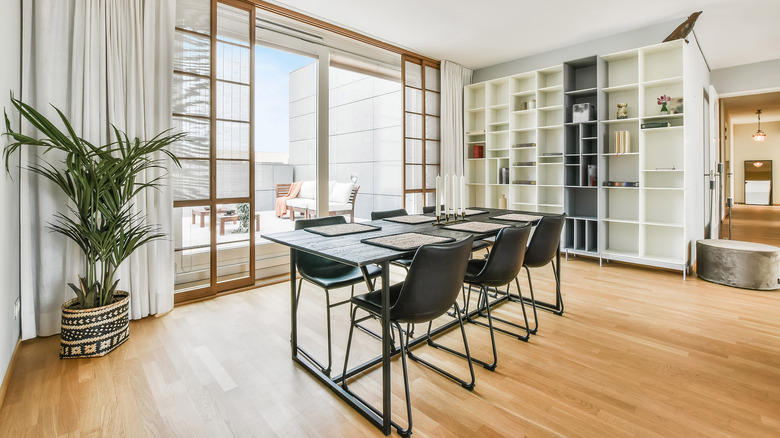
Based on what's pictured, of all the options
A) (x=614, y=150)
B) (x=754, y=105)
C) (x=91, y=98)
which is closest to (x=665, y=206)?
(x=614, y=150)

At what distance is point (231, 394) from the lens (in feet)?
6.23

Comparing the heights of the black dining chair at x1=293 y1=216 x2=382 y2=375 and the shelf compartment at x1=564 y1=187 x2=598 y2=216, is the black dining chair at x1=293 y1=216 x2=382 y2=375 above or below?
below

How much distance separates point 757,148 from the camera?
40.5 feet

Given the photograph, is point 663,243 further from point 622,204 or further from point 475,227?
point 475,227

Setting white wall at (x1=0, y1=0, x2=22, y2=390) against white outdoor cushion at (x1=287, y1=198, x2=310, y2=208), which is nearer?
white wall at (x1=0, y1=0, x2=22, y2=390)

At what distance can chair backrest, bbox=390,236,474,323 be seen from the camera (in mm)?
1615

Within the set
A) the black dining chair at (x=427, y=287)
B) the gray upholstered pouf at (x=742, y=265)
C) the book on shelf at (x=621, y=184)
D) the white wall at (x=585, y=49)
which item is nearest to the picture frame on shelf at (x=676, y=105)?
the white wall at (x=585, y=49)

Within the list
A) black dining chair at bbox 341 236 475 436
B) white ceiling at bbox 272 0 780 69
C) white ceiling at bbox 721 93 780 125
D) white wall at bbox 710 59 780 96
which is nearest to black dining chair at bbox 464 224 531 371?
black dining chair at bbox 341 236 475 436

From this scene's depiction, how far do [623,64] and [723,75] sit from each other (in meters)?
2.40

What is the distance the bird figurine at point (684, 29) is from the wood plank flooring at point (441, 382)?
288 cm

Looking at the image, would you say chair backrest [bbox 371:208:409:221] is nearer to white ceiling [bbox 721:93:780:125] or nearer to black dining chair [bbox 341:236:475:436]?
black dining chair [bbox 341:236:475:436]

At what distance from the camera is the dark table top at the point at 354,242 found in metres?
1.66

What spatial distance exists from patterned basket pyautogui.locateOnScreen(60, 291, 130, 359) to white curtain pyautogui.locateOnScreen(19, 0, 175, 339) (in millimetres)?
401

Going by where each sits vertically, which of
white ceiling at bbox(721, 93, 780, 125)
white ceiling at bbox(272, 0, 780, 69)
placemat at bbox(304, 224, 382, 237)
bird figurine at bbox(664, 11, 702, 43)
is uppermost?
white ceiling at bbox(721, 93, 780, 125)
